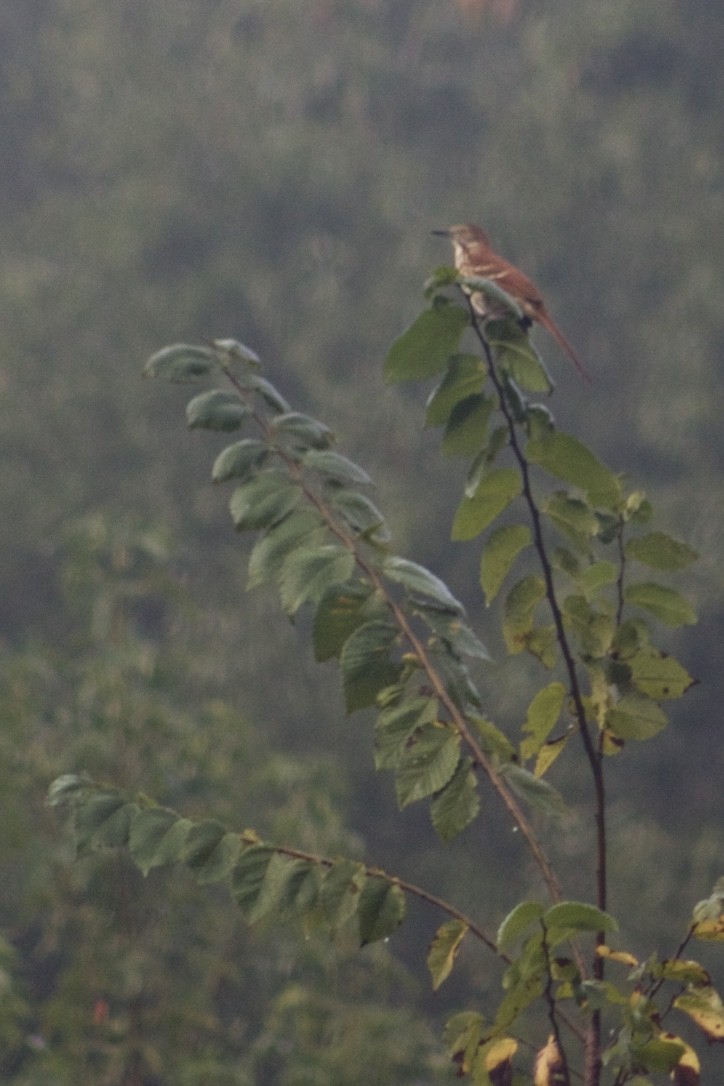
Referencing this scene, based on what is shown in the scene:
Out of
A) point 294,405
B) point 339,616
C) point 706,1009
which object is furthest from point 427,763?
point 294,405

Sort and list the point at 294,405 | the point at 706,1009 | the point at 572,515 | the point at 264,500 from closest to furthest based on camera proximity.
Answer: the point at 706,1009, the point at 572,515, the point at 264,500, the point at 294,405

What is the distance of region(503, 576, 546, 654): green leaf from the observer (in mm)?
1341

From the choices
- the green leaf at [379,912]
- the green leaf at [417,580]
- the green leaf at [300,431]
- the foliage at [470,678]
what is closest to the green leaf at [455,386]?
the foliage at [470,678]

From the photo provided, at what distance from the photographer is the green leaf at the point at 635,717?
128cm

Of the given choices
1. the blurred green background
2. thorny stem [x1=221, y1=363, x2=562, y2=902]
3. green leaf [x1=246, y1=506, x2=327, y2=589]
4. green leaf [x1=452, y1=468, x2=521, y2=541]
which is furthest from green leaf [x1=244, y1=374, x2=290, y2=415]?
the blurred green background

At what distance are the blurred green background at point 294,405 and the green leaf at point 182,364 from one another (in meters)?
2.33

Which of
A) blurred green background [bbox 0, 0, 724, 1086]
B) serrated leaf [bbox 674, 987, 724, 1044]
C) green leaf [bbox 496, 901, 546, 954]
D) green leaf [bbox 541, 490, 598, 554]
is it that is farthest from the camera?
blurred green background [bbox 0, 0, 724, 1086]

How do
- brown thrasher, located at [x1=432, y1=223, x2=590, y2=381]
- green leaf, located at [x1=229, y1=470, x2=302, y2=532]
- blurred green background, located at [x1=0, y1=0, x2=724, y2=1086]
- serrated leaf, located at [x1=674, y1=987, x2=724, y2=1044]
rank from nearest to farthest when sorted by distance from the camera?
1. serrated leaf, located at [x1=674, y1=987, x2=724, y2=1044]
2. green leaf, located at [x1=229, y1=470, x2=302, y2=532]
3. brown thrasher, located at [x1=432, y1=223, x2=590, y2=381]
4. blurred green background, located at [x1=0, y1=0, x2=724, y2=1086]

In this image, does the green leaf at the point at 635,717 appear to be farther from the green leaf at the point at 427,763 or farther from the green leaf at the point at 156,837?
the green leaf at the point at 156,837

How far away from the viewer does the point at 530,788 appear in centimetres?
127

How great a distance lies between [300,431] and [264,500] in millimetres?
91

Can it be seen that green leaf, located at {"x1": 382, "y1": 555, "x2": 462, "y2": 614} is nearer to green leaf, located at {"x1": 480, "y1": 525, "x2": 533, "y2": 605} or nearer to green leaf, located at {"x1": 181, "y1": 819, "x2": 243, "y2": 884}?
green leaf, located at {"x1": 480, "y1": 525, "x2": 533, "y2": 605}

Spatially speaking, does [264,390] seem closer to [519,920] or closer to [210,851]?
[210,851]

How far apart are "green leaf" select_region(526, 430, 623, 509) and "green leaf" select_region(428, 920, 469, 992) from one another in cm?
32
